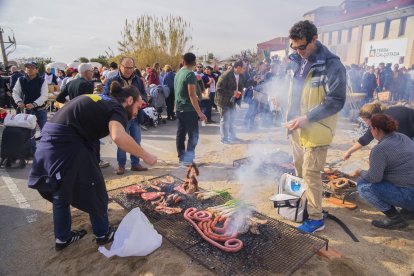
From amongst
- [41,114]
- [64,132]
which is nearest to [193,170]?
[64,132]

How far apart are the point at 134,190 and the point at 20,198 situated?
6.37 feet

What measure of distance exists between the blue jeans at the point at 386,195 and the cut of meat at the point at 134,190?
3179 millimetres

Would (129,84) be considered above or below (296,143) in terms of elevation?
above

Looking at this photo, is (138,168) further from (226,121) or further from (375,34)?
(375,34)

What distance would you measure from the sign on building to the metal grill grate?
23.6 metres

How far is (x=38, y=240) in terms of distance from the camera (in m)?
3.52

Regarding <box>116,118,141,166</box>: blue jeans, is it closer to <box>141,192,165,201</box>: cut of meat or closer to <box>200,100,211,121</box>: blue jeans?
<box>141,192,165,201</box>: cut of meat

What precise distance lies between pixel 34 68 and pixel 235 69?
4775 millimetres

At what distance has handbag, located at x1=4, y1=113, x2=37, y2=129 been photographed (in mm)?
5891

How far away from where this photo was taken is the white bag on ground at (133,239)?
3.04 meters

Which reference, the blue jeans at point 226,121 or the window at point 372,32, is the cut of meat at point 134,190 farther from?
the window at point 372,32

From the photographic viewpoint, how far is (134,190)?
4.43 m

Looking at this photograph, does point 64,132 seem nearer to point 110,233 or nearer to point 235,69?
point 110,233

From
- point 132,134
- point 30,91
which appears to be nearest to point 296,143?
point 132,134
